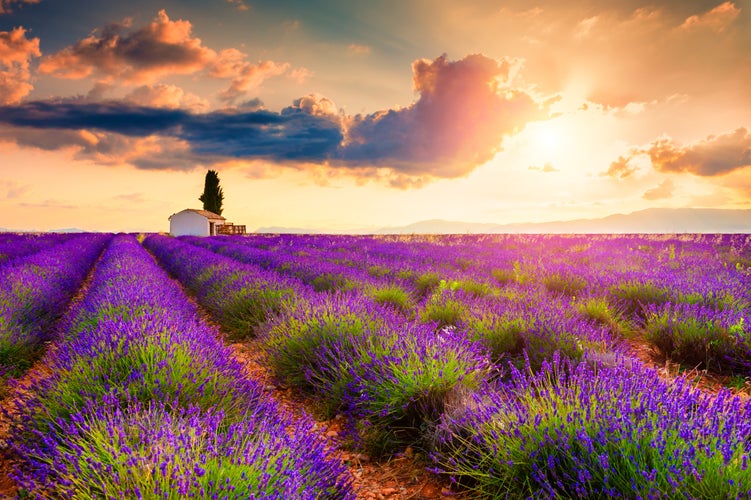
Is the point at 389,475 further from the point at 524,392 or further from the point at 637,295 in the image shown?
the point at 637,295

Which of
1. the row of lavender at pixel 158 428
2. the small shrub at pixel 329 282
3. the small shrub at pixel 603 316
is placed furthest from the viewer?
the small shrub at pixel 329 282

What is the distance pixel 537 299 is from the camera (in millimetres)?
5223

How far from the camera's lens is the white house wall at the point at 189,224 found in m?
47.7

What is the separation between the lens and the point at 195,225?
48.1m

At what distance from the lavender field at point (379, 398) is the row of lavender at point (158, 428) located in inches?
0.5

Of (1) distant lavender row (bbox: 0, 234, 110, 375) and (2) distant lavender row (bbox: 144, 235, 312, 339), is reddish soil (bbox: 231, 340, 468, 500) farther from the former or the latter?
(1) distant lavender row (bbox: 0, 234, 110, 375)

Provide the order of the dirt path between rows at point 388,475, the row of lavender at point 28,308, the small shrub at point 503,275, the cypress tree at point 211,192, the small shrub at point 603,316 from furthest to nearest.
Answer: the cypress tree at point 211,192 → the small shrub at point 503,275 → the small shrub at point 603,316 → the row of lavender at point 28,308 → the dirt path between rows at point 388,475

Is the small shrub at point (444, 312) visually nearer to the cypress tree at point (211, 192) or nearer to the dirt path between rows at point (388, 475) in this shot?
the dirt path between rows at point (388, 475)

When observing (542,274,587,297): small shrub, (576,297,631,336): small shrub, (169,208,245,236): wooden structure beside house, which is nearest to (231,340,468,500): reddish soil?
(576,297,631,336): small shrub

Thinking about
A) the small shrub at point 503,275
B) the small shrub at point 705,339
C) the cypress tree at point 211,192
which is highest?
the cypress tree at point 211,192

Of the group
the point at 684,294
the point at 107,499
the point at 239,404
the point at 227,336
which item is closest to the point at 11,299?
the point at 227,336

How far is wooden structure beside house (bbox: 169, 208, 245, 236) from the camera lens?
47.8 meters

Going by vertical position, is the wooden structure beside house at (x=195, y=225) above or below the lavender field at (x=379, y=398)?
above

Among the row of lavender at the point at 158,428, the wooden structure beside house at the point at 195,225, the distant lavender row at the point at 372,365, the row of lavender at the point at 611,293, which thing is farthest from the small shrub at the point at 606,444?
the wooden structure beside house at the point at 195,225
